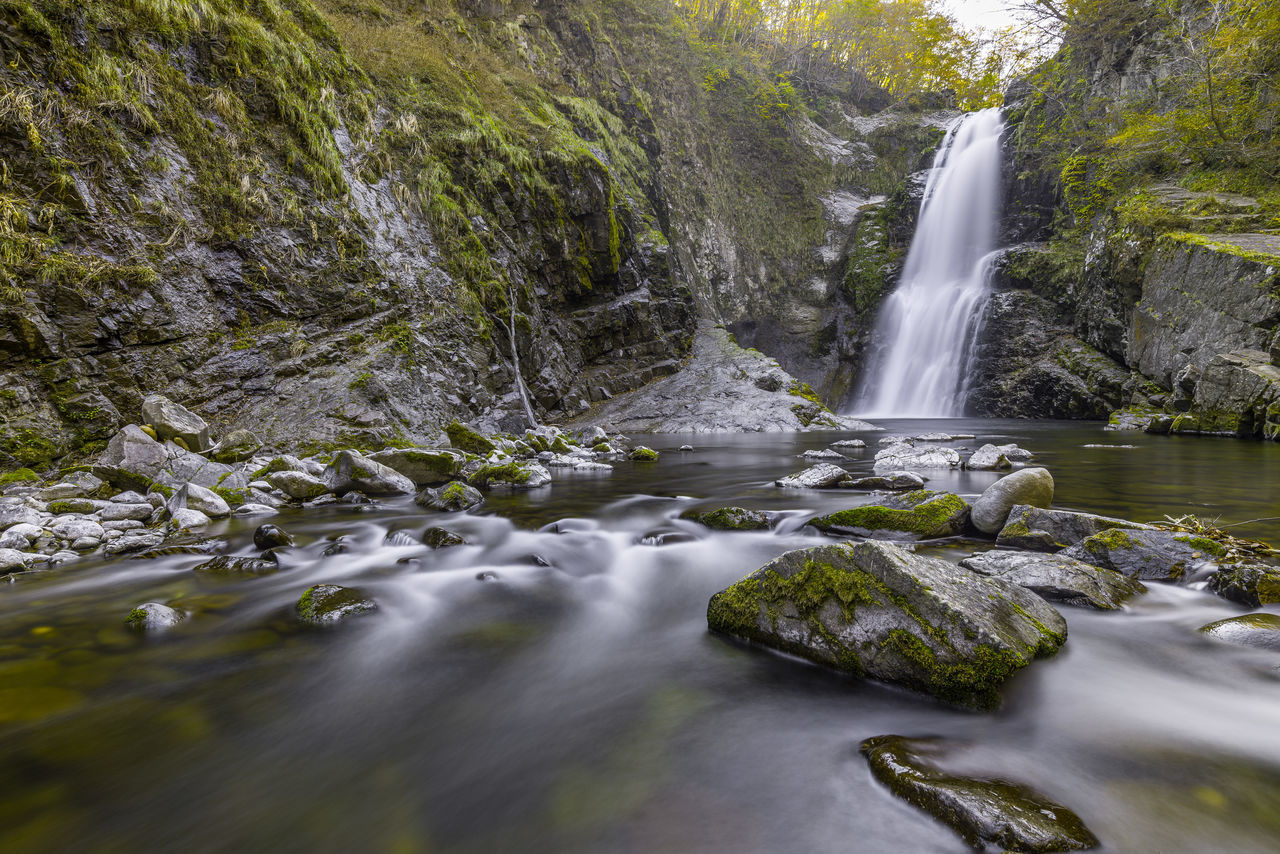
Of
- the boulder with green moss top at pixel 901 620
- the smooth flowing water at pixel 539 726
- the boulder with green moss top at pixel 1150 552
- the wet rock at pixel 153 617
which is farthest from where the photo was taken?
the boulder with green moss top at pixel 1150 552

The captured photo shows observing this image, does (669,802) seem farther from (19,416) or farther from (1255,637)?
(19,416)

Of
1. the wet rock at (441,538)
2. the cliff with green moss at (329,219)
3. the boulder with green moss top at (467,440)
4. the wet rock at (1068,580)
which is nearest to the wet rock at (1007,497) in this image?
the wet rock at (1068,580)

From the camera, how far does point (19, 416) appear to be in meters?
6.37

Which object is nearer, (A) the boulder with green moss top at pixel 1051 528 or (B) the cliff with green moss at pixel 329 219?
(A) the boulder with green moss top at pixel 1051 528

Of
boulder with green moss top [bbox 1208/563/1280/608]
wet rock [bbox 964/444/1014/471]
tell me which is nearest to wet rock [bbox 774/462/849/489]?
wet rock [bbox 964/444/1014/471]

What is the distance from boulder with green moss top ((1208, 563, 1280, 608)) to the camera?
3014mm

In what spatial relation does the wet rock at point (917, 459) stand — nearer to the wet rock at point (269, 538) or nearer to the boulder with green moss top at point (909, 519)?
the boulder with green moss top at point (909, 519)

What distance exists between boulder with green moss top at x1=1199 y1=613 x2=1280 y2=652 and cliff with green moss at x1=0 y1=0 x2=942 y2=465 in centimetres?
977

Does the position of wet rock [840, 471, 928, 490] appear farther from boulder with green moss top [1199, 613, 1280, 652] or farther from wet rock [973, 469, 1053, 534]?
boulder with green moss top [1199, 613, 1280, 652]

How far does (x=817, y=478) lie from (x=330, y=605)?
5793 millimetres

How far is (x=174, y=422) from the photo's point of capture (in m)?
7.17

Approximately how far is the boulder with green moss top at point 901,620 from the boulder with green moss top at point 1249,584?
124 centimetres

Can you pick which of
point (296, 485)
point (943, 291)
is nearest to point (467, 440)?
point (296, 485)

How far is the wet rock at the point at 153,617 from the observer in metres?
3.22
